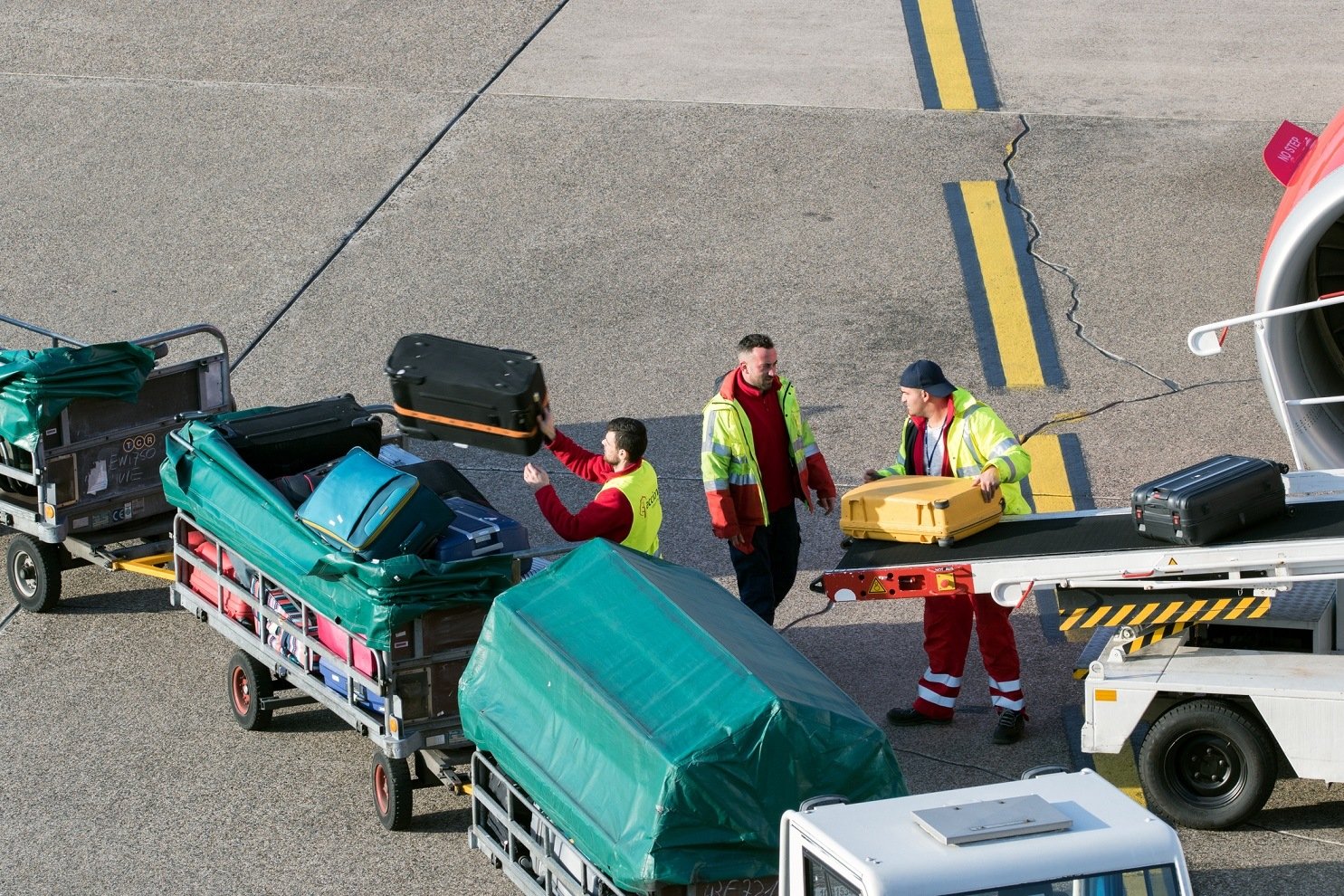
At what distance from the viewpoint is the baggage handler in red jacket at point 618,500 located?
27.6 ft

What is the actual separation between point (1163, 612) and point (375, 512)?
3710 mm

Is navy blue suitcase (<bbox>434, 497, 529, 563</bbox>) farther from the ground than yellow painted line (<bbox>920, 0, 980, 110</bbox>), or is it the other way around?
yellow painted line (<bbox>920, 0, 980, 110</bbox>)

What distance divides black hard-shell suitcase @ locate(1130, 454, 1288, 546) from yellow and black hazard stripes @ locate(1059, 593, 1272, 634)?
0.32 metres

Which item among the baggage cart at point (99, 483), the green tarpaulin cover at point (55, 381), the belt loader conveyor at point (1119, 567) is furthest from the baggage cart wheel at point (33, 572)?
the belt loader conveyor at point (1119, 567)

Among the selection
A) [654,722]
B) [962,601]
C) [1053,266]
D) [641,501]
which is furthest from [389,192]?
A: [654,722]

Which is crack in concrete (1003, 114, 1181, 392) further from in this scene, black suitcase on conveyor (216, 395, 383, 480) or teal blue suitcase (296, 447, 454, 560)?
teal blue suitcase (296, 447, 454, 560)

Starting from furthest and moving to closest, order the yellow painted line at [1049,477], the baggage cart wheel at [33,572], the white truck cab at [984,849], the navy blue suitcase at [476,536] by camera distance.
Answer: the yellow painted line at [1049,477] < the baggage cart wheel at [33,572] < the navy blue suitcase at [476,536] < the white truck cab at [984,849]

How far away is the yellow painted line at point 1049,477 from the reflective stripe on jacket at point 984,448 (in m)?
2.18

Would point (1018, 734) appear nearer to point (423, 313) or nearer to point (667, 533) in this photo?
point (667, 533)

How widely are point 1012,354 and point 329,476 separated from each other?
6623 millimetres

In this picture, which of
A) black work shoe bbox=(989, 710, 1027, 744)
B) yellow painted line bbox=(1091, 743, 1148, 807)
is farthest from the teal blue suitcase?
yellow painted line bbox=(1091, 743, 1148, 807)

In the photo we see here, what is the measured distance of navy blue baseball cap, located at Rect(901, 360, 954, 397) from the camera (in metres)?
8.67

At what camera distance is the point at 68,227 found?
15.5 meters

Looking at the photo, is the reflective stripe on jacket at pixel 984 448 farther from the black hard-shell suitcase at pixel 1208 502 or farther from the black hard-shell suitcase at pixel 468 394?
the black hard-shell suitcase at pixel 468 394
